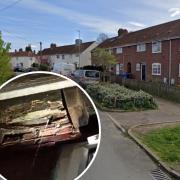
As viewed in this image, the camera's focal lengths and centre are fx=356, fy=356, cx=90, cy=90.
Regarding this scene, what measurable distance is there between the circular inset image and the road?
5.11 m

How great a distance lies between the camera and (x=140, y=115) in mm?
16000

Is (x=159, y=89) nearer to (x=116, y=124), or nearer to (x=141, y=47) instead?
(x=116, y=124)

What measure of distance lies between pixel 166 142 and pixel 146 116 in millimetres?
5714

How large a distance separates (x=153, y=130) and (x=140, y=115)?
12.8ft

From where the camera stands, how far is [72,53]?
241ft

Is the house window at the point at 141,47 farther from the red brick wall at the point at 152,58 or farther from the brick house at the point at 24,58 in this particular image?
the brick house at the point at 24,58

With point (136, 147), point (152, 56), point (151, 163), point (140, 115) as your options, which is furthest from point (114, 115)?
point (152, 56)

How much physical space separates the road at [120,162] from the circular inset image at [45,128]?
5.11 m

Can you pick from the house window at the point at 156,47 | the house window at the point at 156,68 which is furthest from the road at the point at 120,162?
the house window at the point at 156,47

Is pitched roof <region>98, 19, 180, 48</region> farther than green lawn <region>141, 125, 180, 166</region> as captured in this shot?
Yes

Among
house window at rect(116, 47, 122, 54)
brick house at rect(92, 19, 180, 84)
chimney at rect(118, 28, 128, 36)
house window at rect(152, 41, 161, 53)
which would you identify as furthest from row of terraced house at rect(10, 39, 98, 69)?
house window at rect(152, 41, 161, 53)

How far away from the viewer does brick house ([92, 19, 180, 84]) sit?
32.6 meters

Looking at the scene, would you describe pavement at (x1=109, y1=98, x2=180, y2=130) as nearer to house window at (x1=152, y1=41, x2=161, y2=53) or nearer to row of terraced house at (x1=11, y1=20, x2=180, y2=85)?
row of terraced house at (x1=11, y1=20, x2=180, y2=85)

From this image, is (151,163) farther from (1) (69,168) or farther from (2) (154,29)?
(2) (154,29)
